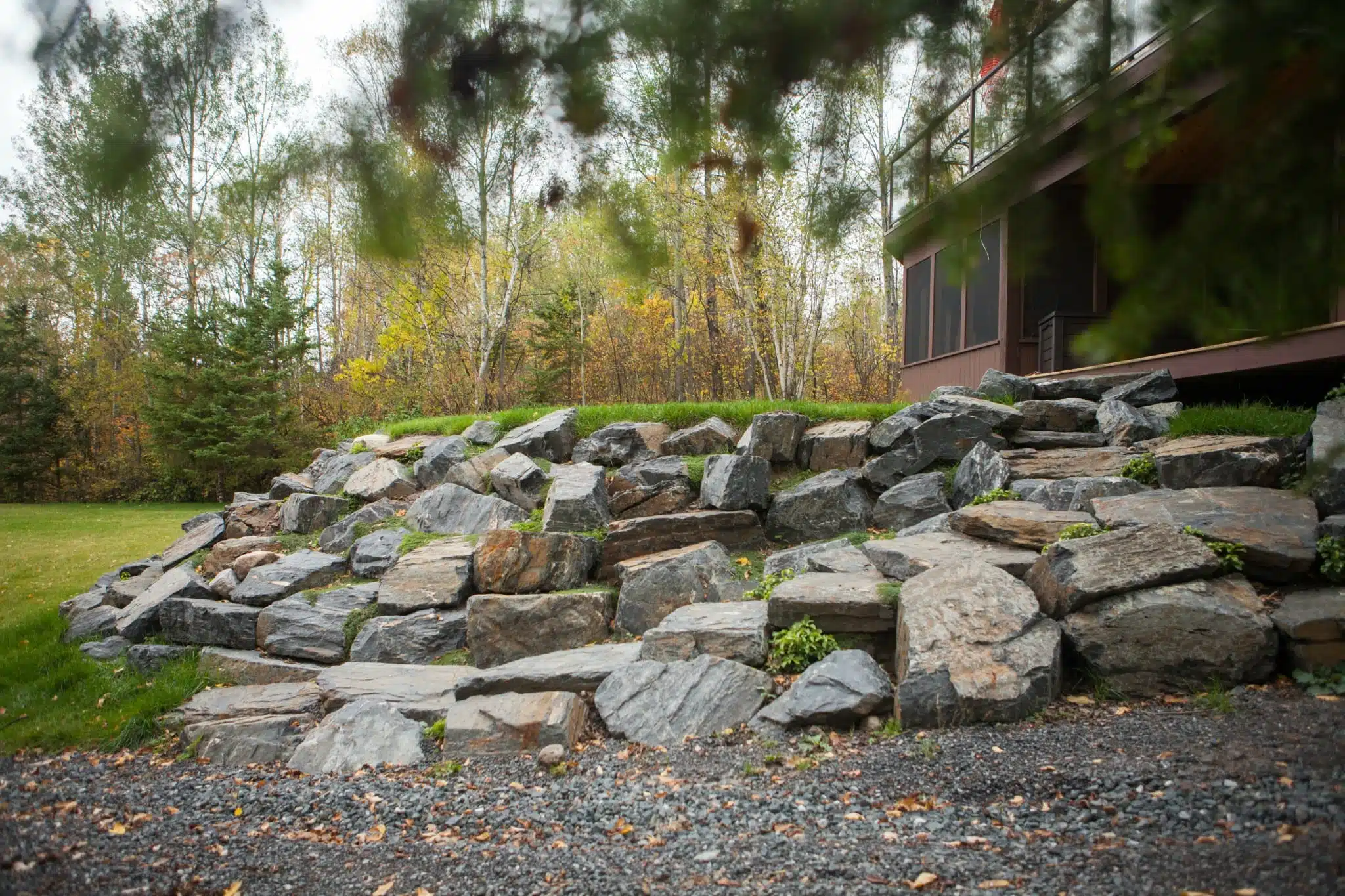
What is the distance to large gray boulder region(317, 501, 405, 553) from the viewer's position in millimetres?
7688

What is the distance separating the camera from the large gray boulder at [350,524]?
7.69 m

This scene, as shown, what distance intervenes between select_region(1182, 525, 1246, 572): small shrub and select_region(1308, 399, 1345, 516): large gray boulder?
459mm

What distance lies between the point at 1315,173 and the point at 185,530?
37.8ft

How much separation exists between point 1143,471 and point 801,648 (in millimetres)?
3163

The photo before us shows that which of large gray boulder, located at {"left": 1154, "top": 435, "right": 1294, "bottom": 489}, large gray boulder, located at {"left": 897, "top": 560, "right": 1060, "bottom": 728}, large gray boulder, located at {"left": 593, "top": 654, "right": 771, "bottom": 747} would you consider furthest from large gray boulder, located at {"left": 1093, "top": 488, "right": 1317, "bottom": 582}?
large gray boulder, located at {"left": 593, "top": 654, "right": 771, "bottom": 747}

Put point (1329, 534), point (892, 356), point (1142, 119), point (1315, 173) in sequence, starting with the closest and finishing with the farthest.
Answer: point (1315, 173), point (1142, 119), point (1329, 534), point (892, 356)

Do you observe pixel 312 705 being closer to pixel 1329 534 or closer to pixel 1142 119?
pixel 1142 119

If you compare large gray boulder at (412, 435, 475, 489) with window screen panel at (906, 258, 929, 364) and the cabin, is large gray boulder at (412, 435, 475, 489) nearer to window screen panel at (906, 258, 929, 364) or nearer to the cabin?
the cabin

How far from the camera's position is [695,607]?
5090 millimetres

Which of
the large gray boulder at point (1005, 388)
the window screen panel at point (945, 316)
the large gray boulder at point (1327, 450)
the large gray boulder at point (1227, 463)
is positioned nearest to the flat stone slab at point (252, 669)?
the large gray boulder at point (1227, 463)

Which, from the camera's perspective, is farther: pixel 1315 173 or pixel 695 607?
pixel 695 607

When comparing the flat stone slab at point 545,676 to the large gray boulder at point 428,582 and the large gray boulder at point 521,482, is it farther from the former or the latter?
the large gray boulder at point 521,482

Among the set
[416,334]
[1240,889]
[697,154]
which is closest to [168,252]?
[697,154]

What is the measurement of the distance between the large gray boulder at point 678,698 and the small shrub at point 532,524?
A: 2.51 m
